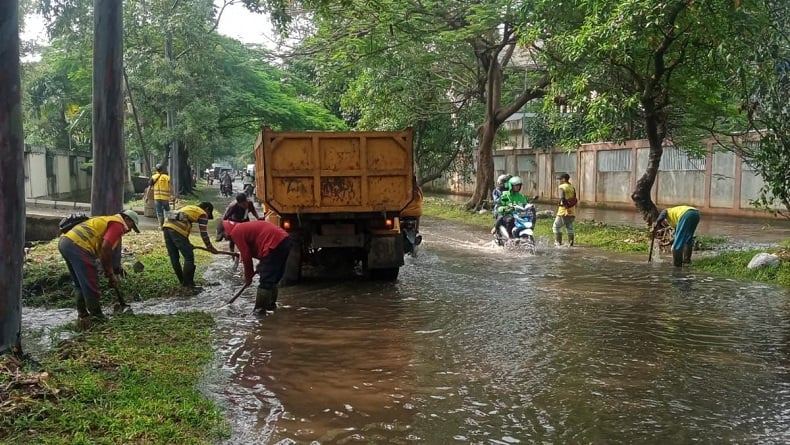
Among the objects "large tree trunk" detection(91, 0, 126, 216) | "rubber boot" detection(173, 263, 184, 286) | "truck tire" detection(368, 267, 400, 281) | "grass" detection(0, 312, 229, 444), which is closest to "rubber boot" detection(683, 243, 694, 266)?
"truck tire" detection(368, 267, 400, 281)

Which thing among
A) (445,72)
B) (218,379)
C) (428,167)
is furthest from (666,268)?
(428,167)

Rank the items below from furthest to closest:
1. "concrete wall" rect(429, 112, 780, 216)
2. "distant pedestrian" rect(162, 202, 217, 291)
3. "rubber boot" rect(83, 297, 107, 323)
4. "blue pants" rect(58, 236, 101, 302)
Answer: "concrete wall" rect(429, 112, 780, 216), "distant pedestrian" rect(162, 202, 217, 291), "rubber boot" rect(83, 297, 107, 323), "blue pants" rect(58, 236, 101, 302)

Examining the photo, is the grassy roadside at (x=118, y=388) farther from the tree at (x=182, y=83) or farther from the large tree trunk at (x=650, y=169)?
the large tree trunk at (x=650, y=169)

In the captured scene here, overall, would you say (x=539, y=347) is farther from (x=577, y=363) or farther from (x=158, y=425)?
(x=158, y=425)

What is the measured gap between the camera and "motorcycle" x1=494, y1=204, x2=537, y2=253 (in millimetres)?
13391

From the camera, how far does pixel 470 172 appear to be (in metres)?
37.0

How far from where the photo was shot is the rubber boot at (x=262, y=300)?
312 inches

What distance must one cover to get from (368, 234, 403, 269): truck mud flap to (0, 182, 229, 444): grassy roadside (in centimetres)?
293

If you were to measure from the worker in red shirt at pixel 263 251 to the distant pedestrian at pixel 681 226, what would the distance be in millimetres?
6857

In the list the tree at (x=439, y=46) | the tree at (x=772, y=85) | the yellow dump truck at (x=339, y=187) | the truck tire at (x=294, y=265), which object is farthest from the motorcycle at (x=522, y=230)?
the truck tire at (x=294, y=265)

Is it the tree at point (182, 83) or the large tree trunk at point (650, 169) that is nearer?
the large tree trunk at point (650, 169)

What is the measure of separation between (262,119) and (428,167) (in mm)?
9487

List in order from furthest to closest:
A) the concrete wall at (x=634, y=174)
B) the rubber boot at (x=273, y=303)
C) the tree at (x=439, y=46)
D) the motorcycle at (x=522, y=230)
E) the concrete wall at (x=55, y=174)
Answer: the concrete wall at (x=55, y=174) < the concrete wall at (x=634, y=174) < the tree at (x=439, y=46) < the motorcycle at (x=522, y=230) < the rubber boot at (x=273, y=303)

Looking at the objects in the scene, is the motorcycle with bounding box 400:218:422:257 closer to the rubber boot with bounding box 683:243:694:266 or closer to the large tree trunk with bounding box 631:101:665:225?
the rubber boot with bounding box 683:243:694:266
